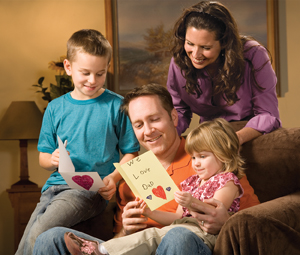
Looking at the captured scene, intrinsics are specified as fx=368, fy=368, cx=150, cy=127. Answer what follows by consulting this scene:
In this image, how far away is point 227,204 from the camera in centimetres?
145

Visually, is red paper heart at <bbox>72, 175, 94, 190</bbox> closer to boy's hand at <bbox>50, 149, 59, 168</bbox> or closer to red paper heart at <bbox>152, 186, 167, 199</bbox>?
boy's hand at <bbox>50, 149, 59, 168</bbox>

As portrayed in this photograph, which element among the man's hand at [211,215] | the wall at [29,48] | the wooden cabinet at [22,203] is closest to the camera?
the man's hand at [211,215]

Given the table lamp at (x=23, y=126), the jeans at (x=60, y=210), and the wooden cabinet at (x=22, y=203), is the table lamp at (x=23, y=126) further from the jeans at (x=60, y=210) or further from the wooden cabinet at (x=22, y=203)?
the jeans at (x=60, y=210)

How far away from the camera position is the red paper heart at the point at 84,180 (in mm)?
1621

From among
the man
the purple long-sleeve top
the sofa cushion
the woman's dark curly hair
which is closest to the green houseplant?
the purple long-sleeve top

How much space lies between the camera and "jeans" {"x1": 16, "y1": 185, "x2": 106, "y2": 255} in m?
1.61

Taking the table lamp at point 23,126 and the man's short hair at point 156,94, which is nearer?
the man's short hair at point 156,94

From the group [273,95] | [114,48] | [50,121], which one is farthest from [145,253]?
[114,48]

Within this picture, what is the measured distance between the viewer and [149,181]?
4.58 feet

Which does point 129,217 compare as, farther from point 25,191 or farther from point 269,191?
point 25,191

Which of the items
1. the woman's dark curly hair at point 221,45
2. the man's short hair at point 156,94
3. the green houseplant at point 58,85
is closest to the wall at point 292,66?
the woman's dark curly hair at point 221,45

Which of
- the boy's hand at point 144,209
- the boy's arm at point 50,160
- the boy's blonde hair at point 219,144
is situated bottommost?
the boy's hand at point 144,209

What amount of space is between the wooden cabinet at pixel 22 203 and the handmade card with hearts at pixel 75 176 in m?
1.59

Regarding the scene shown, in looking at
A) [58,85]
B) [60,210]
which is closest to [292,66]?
[58,85]
